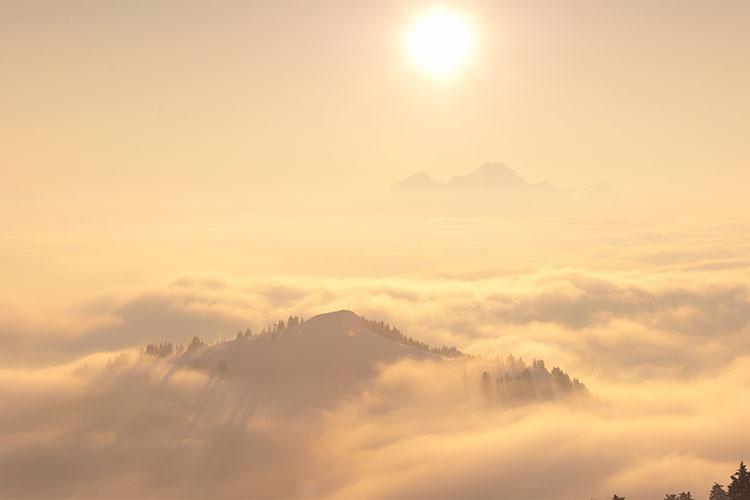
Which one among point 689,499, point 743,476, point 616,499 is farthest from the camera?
point 689,499

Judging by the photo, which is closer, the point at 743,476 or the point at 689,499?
the point at 743,476

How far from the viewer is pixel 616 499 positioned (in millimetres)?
115875

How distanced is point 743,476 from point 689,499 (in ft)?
118

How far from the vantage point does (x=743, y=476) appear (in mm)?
105000

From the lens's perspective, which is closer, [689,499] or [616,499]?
[616,499]

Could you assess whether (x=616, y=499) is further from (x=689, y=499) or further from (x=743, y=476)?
(x=689, y=499)

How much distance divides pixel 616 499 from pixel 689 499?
106ft

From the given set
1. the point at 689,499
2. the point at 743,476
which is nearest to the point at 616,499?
the point at 743,476

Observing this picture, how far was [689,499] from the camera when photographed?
136375 mm

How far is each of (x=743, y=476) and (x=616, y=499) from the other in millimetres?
21653

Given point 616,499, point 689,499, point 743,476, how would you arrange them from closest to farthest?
point 743,476, point 616,499, point 689,499

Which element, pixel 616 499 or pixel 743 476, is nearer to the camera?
pixel 743 476
